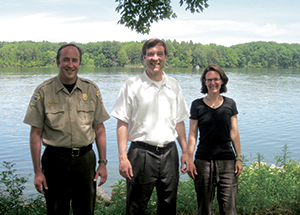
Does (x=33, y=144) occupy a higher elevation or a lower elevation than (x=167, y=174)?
higher

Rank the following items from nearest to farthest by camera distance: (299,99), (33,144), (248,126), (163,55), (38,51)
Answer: (33,144) → (163,55) → (248,126) → (299,99) → (38,51)

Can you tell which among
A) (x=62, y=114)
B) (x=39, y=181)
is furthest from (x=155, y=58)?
(x=39, y=181)

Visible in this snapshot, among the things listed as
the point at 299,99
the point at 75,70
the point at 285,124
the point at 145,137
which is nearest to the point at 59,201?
the point at 145,137

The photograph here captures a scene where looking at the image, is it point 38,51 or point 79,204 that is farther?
point 38,51

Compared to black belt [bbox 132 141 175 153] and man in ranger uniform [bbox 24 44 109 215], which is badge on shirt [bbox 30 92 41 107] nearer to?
man in ranger uniform [bbox 24 44 109 215]

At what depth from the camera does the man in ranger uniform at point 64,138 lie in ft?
9.63

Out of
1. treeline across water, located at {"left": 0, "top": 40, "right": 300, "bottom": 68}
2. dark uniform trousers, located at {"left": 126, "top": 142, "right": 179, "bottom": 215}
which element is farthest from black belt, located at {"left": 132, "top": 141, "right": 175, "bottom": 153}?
treeline across water, located at {"left": 0, "top": 40, "right": 300, "bottom": 68}

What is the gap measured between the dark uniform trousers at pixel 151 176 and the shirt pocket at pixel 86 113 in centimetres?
47

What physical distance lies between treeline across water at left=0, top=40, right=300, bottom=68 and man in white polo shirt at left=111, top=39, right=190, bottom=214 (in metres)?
114

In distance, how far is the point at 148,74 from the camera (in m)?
3.22

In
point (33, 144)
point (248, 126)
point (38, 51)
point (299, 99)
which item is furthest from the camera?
point (38, 51)

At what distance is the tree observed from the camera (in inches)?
295

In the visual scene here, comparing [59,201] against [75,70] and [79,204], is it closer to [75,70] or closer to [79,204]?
[79,204]

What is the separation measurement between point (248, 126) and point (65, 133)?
1332 cm
